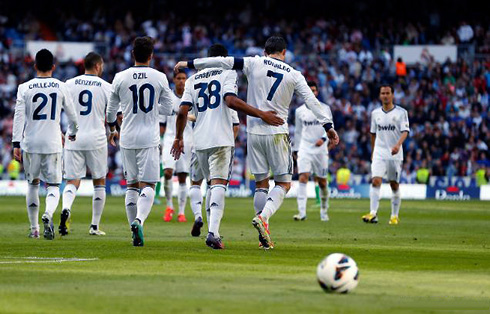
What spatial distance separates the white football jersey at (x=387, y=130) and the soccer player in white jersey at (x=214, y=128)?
9342 millimetres

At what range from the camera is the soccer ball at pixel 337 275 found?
859 cm

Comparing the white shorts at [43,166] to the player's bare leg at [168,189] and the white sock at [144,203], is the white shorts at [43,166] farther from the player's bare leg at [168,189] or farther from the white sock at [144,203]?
the player's bare leg at [168,189]

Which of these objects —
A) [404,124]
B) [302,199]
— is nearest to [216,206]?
[404,124]

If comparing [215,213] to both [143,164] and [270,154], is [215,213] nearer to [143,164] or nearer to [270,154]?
[270,154]

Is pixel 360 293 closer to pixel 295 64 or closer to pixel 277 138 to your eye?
pixel 277 138

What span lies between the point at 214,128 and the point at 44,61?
11.1ft

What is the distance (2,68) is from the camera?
45125 millimetres

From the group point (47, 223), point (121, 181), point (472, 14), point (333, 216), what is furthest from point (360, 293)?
point (472, 14)

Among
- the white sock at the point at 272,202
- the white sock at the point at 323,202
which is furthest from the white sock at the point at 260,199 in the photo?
the white sock at the point at 323,202

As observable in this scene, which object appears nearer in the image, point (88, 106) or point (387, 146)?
point (88, 106)

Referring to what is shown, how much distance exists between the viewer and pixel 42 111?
1548cm

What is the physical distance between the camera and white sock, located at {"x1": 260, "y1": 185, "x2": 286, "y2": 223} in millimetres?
13391

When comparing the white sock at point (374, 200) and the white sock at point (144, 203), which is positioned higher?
the white sock at point (144, 203)

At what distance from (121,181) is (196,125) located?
2580 centimetres
